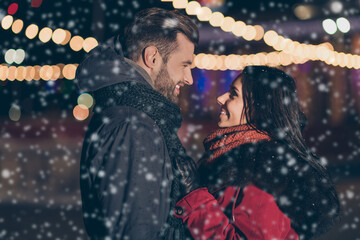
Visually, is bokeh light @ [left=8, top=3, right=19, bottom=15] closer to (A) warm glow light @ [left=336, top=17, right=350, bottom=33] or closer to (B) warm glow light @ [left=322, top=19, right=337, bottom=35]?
(B) warm glow light @ [left=322, top=19, right=337, bottom=35]

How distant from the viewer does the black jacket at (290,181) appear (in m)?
2.25

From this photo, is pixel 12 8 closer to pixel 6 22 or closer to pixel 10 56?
pixel 6 22

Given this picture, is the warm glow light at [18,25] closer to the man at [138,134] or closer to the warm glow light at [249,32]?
the warm glow light at [249,32]

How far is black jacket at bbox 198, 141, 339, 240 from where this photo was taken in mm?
2252

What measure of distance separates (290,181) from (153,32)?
1.13 meters

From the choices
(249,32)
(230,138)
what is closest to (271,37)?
(249,32)

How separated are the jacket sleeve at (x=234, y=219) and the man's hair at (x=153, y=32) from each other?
858 millimetres

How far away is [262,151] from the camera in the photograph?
7.75 ft

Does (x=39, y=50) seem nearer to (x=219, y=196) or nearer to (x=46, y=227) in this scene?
(x=46, y=227)

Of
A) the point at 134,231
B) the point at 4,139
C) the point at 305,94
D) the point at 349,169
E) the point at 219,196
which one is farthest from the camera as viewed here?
the point at 305,94

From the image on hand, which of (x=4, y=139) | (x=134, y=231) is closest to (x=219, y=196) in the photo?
(x=134, y=231)

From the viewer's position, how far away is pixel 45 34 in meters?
11.3

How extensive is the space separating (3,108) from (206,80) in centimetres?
813

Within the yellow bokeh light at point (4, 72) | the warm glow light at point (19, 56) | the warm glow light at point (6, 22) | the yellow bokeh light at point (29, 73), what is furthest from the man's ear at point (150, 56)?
the warm glow light at point (19, 56)
